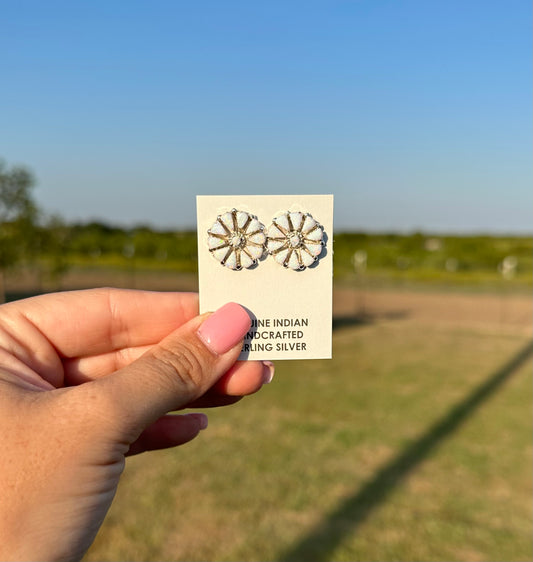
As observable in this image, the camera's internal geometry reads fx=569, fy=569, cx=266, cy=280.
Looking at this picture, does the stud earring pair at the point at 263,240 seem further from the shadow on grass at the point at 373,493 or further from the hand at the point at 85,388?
the shadow on grass at the point at 373,493

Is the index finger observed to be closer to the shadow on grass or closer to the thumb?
the thumb

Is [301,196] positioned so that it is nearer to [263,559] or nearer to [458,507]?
[263,559]

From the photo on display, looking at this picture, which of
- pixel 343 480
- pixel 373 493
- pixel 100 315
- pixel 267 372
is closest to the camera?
pixel 267 372

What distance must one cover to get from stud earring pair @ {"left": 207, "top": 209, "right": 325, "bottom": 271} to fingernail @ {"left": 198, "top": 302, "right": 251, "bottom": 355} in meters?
0.07

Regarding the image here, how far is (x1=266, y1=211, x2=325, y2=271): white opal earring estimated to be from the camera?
967 mm

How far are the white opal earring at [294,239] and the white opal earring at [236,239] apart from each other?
0.02m

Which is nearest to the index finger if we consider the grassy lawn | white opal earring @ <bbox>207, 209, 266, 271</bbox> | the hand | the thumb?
the hand

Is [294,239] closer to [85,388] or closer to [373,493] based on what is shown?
[85,388]

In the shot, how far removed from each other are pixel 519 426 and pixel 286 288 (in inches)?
170

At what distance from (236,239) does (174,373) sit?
257mm

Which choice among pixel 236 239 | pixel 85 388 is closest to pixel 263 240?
pixel 236 239

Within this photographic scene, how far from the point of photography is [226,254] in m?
0.97

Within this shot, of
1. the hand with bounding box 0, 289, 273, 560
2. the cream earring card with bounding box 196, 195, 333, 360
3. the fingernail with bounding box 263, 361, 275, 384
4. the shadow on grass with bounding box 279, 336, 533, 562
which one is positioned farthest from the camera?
the shadow on grass with bounding box 279, 336, 533, 562

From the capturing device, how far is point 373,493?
354 centimetres
